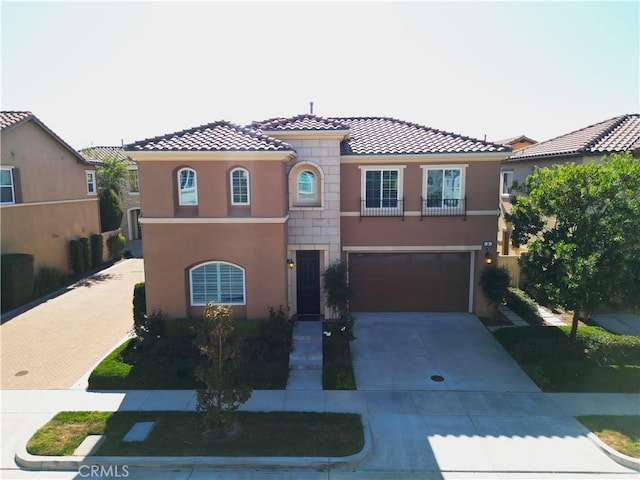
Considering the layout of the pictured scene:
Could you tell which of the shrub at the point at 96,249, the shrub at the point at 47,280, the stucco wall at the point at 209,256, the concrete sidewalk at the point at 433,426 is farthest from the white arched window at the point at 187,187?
the shrub at the point at 96,249

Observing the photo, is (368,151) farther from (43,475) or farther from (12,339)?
(12,339)

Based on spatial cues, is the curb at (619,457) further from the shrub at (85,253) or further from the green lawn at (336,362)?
the shrub at (85,253)

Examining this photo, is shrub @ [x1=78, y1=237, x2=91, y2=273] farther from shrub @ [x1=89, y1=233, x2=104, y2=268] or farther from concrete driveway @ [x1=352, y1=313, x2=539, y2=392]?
concrete driveway @ [x1=352, y1=313, x2=539, y2=392]

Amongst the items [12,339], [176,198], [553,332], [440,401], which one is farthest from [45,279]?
[553,332]

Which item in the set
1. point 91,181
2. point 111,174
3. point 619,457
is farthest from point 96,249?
point 619,457

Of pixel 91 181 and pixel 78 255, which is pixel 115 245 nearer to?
pixel 91 181

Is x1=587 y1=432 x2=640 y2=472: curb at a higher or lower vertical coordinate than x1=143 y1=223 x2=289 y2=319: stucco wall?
lower

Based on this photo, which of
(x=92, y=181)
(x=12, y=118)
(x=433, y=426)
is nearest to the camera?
(x=433, y=426)

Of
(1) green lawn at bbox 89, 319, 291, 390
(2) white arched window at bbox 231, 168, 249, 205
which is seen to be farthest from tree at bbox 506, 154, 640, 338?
(2) white arched window at bbox 231, 168, 249, 205
